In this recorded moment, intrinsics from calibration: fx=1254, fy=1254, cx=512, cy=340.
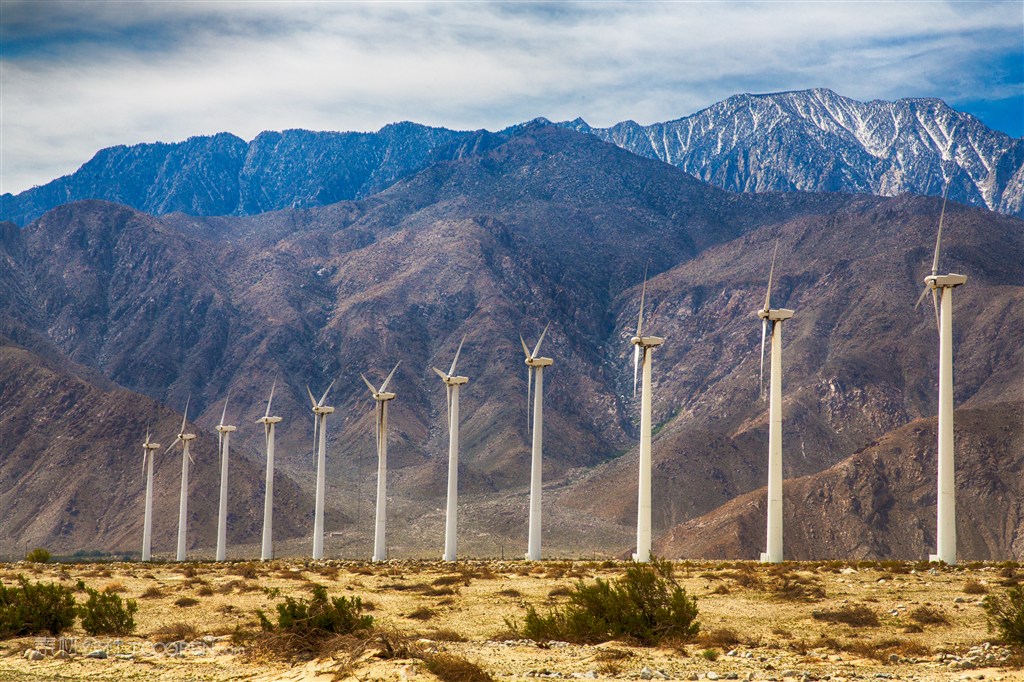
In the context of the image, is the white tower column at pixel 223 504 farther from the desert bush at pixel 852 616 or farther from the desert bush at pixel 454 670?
the desert bush at pixel 454 670

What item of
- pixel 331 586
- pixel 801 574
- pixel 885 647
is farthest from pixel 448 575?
pixel 885 647

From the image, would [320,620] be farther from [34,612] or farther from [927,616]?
[927,616]

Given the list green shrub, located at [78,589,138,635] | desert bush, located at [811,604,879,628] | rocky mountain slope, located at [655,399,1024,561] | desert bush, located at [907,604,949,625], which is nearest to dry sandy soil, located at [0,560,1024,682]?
desert bush, located at [907,604,949,625]

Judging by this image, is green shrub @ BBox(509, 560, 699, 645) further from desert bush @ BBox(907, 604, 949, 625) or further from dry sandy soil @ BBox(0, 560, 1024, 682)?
desert bush @ BBox(907, 604, 949, 625)

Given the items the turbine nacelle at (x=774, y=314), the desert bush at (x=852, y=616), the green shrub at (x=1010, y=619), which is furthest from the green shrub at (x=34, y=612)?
the turbine nacelle at (x=774, y=314)

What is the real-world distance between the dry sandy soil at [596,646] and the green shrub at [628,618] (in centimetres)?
75

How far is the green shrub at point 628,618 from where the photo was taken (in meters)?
35.1

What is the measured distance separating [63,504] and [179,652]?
571 feet

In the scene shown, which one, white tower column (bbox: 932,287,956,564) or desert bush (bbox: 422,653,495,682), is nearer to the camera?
desert bush (bbox: 422,653,495,682)

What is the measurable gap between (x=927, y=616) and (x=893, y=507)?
12935 cm

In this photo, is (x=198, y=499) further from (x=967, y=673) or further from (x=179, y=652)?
(x=967, y=673)

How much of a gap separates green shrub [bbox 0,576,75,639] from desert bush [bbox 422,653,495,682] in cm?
1862

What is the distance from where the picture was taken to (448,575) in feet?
204

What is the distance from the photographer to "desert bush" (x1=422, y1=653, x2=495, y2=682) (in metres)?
26.4
